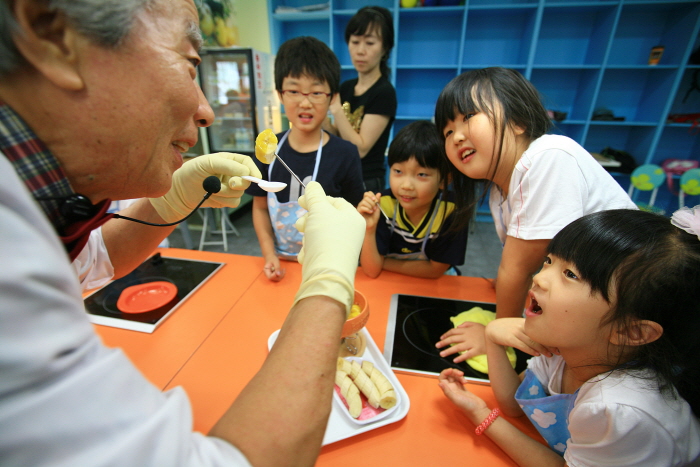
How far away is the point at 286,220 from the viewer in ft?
5.57

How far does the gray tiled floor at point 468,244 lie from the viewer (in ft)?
11.5

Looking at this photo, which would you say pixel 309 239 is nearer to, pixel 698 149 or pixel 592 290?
pixel 592 290

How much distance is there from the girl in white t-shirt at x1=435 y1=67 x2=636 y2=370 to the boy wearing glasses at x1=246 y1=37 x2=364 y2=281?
2.16ft

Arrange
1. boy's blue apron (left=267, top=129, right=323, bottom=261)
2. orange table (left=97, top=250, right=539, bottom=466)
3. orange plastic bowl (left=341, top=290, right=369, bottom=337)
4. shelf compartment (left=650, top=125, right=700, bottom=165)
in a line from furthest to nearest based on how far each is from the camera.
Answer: shelf compartment (left=650, top=125, right=700, bottom=165) < boy's blue apron (left=267, top=129, right=323, bottom=261) < orange plastic bowl (left=341, top=290, right=369, bottom=337) < orange table (left=97, top=250, right=539, bottom=466)

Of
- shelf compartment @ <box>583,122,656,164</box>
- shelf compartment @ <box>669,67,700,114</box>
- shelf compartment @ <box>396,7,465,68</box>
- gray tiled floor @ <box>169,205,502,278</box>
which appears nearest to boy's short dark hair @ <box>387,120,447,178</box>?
gray tiled floor @ <box>169,205,502,278</box>

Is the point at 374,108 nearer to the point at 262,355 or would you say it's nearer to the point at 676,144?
the point at 262,355

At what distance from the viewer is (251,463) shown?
422 mm

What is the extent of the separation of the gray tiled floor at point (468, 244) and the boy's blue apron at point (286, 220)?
75.1 inches

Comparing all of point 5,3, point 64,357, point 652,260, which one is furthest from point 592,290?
point 5,3

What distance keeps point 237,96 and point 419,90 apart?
2.47m

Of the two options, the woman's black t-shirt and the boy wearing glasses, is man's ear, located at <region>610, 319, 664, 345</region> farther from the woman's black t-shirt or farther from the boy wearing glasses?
the woman's black t-shirt

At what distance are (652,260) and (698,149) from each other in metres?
4.97

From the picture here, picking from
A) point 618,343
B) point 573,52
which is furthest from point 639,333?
point 573,52

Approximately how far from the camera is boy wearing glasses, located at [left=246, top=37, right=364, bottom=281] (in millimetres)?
1595
